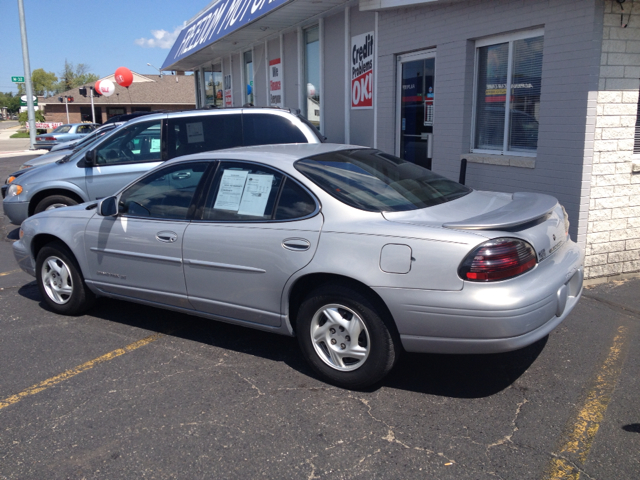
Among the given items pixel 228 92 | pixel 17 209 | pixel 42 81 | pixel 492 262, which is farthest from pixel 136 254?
pixel 42 81

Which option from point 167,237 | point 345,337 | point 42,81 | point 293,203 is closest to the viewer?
point 345,337

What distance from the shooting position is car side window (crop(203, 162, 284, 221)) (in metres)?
4.12

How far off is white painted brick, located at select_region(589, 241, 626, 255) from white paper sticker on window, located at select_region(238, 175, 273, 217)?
13.0 feet

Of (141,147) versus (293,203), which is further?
(141,147)

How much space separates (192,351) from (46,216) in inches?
80.4

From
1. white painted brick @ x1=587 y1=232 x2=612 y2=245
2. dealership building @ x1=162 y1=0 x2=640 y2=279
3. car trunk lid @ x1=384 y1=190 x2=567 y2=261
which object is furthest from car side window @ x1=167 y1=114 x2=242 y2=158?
white painted brick @ x1=587 y1=232 x2=612 y2=245

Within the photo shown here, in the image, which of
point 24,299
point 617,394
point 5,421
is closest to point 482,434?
point 617,394

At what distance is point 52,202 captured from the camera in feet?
27.1

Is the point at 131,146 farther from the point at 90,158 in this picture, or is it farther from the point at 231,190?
the point at 231,190

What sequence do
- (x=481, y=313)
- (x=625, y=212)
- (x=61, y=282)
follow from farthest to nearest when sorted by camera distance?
(x=625, y=212) → (x=61, y=282) → (x=481, y=313)

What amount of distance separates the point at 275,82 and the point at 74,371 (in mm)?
10877

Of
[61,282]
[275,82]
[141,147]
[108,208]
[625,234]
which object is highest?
[275,82]

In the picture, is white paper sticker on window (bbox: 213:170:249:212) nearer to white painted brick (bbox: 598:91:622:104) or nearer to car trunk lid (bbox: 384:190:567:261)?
car trunk lid (bbox: 384:190:567:261)

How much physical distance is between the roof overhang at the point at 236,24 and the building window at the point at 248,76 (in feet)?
1.01
